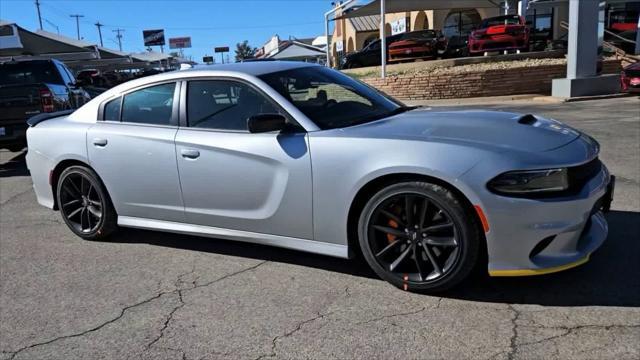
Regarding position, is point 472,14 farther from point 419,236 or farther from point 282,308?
point 282,308

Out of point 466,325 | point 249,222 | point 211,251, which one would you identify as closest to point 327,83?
point 249,222

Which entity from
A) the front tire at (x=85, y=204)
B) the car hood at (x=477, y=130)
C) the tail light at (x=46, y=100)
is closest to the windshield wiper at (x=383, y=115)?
the car hood at (x=477, y=130)

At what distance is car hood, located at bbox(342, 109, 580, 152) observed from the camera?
11.3 ft

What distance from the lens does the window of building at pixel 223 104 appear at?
4184 mm

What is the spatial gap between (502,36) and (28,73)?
16025 mm

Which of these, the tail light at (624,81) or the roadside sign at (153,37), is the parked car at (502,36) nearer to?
the tail light at (624,81)

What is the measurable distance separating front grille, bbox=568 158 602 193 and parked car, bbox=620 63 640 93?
42.3ft

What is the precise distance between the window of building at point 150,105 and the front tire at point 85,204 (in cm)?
68

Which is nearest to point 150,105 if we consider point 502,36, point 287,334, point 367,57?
point 287,334

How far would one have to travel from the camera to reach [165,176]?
4.45 meters

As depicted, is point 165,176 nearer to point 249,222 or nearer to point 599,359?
point 249,222

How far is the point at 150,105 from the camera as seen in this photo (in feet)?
15.5

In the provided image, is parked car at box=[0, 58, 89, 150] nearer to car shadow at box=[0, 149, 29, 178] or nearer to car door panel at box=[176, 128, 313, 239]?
car shadow at box=[0, 149, 29, 178]

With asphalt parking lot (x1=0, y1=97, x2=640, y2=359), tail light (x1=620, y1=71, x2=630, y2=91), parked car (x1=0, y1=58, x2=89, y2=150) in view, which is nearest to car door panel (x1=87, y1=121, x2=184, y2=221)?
asphalt parking lot (x1=0, y1=97, x2=640, y2=359)
